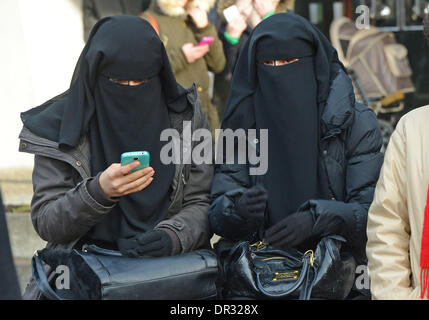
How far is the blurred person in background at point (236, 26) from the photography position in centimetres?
588

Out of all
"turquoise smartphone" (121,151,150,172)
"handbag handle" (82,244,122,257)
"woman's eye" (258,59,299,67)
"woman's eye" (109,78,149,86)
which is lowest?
"handbag handle" (82,244,122,257)

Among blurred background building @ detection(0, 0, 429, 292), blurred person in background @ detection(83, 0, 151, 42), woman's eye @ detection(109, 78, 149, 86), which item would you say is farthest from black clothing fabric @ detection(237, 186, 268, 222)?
blurred person in background @ detection(83, 0, 151, 42)

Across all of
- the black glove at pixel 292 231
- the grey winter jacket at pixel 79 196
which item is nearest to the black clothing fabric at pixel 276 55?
the grey winter jacket at pixel 79 196

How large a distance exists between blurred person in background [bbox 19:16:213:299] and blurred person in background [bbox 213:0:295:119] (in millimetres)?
2555

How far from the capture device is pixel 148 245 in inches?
126

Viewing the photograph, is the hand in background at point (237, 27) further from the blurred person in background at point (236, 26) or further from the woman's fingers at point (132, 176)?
the woman's fingers at point (132, 176)

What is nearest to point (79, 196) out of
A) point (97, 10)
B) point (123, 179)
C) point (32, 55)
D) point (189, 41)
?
point (123, 179)

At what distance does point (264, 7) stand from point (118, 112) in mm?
2756

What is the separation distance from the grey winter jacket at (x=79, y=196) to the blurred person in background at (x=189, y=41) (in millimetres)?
2172

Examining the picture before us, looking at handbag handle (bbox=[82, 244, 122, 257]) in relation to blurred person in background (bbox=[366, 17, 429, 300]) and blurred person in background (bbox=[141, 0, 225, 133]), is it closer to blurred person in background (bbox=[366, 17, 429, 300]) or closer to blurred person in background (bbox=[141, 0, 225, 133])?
blurred person in background (bbox=[366, 17, 429, 300])

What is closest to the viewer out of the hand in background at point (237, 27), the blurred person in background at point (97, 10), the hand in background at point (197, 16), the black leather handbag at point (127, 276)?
the black leather handbag at point (127, 276)

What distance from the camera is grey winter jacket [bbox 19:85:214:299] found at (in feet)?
10.6

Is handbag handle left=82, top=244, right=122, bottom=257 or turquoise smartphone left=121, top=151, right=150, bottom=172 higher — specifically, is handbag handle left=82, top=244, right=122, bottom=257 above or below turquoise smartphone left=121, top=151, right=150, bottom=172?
below
